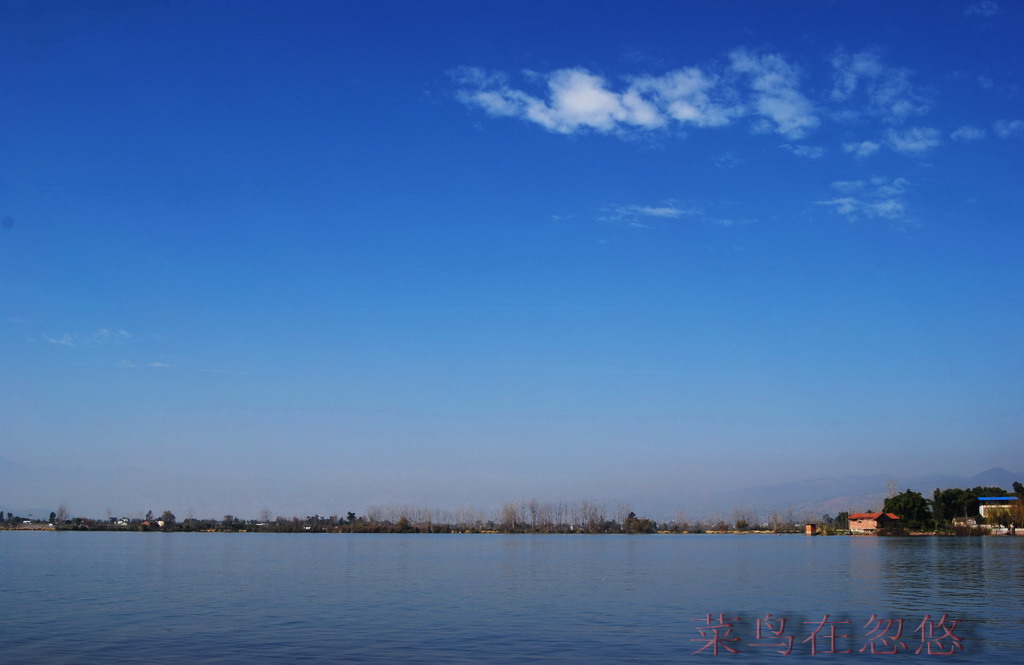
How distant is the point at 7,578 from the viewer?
156 ft

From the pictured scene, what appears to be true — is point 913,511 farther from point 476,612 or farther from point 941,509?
point 476,612

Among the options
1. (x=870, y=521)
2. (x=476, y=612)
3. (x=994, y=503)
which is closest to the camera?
(x=476, y=612)

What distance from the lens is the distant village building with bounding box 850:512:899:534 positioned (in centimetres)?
15175

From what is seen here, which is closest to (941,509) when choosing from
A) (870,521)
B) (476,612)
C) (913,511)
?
(913,511)

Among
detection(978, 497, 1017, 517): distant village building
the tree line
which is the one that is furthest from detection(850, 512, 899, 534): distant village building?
detection(978, 497, 1017, 517): distant village building

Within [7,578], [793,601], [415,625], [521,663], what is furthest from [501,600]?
[7,578]

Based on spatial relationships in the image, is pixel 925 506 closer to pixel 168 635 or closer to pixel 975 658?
pixel 975 658

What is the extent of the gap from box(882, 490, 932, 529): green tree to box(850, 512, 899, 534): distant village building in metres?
2.67

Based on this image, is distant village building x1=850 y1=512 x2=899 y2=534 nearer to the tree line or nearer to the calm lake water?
the tree line

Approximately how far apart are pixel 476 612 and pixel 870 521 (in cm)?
15262

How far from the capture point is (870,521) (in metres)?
163

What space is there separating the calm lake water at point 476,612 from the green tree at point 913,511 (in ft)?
313

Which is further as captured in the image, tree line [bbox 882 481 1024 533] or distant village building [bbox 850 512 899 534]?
distant village building [bbox 850 512 899 534]

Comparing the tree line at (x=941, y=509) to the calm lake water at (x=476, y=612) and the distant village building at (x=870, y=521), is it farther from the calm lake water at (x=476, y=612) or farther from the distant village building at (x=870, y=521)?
the calm lake water at (x=476, y=612)
